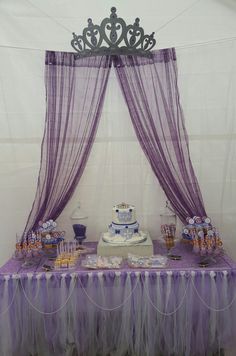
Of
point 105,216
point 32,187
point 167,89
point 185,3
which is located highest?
point 185,3

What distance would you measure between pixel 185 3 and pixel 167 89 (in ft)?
2.32

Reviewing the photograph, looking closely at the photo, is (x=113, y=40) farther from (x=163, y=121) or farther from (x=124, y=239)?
(x=124, y=239)

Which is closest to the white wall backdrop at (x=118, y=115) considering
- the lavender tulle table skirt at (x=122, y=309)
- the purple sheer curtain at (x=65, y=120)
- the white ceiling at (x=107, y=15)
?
the white ceiling at (x=107, y=15)

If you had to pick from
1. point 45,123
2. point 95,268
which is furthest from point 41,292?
point 45,123

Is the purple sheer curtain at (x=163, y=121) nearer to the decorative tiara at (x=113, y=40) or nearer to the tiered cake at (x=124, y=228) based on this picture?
the decorative tiara at (x=113, y=40)

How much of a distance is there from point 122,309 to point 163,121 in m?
1.25

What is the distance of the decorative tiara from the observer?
2025mm

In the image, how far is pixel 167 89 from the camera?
2.13m

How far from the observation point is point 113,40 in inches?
80.6

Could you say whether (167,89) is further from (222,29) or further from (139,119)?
(222,29)

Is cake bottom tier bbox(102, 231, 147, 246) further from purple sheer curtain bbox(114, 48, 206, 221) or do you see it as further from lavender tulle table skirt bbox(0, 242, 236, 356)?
purple sheer curtain bbox(114, 48, 206, 221)

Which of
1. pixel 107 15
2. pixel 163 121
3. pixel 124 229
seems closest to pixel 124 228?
pixel 124 229

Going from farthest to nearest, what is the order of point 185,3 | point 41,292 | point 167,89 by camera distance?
point 185,3, point 167,89, point 41,292

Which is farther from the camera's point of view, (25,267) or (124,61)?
(124,61)
